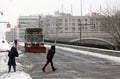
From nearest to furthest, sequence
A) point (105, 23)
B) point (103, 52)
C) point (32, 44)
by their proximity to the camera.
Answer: point (103, 52) → point (32, 44) → point (105, 23)

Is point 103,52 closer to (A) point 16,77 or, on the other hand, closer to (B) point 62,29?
(A) point 16,77

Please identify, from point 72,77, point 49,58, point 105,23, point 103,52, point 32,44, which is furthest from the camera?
point 105,23

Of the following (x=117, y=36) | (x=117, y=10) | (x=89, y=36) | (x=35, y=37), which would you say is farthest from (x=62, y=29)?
(x=35, y=37)

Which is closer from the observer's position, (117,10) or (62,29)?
(117,10)

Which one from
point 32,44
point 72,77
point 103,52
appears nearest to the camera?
point 72,77

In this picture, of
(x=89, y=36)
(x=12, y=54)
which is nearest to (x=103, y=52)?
(x=12, y=54)

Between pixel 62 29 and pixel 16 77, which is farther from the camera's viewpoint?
pixel 62 29

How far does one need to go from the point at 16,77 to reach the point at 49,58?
5794 mm

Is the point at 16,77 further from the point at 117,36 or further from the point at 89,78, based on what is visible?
A: the point at 117,36

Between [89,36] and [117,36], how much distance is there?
2765 inches

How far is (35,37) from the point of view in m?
48.6

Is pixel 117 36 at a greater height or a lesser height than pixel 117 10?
lesser

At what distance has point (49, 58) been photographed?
22.5 metres

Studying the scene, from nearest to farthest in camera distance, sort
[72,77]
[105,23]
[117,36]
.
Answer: [72,77]
[117,36]
[105,23]
